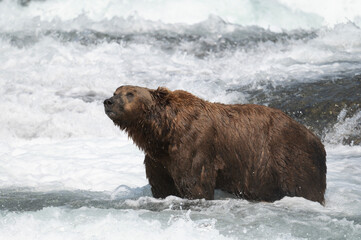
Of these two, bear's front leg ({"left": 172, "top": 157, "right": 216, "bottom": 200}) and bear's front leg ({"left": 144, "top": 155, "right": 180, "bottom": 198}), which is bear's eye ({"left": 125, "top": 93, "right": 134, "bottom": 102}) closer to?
bear's front leg ({"left": 144, "top": 155, "right": 180, "bottom": 198})

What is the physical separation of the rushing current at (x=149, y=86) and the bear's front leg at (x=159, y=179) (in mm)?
147

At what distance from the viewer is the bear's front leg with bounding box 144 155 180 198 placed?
6.04 m

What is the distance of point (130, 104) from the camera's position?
5875mm

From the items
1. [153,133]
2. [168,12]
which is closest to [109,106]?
[153,133]

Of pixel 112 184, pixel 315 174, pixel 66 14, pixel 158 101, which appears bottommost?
pixel 112 184

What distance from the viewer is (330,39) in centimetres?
1738

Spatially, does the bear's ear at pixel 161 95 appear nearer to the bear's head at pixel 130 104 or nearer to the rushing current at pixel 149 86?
the bear's head at pixel 130 104

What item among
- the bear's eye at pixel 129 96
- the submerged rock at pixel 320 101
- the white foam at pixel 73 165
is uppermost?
the bear's eye at pixel 129 96

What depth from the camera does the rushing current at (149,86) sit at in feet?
17.9

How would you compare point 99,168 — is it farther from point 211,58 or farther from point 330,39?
point 330,39

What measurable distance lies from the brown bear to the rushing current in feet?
0.58

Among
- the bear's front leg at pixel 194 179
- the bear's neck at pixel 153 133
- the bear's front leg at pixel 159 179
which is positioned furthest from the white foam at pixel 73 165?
the bear's front leg at pixel 194 179

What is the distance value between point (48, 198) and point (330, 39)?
12.5 metres

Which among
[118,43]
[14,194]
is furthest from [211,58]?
[14,194]
